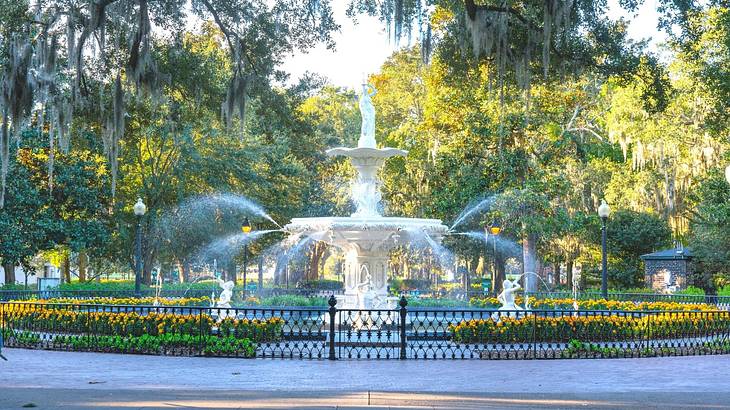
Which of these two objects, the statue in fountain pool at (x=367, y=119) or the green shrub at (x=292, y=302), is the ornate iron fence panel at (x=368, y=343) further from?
the green shrub at (x=292, y=302)

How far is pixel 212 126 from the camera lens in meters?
39.9

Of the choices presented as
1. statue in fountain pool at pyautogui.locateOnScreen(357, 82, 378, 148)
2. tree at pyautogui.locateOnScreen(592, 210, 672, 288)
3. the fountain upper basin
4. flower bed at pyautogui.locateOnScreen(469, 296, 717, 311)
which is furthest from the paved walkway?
tree at pyautogui.locateOnScreen(592, 210, 672, 288)

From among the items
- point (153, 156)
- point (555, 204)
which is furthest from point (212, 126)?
point (555, 204)

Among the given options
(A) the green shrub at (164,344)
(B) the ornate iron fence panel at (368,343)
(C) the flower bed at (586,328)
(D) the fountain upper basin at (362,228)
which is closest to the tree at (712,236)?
(C) the flower bed at (586,328)

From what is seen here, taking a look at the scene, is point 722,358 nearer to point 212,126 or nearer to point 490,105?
point 490,105

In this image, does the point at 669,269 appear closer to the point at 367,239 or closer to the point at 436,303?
the point at 436,303

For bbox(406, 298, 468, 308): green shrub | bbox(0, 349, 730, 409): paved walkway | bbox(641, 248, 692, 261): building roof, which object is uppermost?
bbox(641, 248, 692, 261): building roof

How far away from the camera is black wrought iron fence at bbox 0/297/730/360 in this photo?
1596 cm

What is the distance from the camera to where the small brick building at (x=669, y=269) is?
123 feet

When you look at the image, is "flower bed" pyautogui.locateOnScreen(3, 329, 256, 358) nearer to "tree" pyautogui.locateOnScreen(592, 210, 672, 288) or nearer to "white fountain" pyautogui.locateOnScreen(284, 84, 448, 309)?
"white fountain" pyautogui.locateOnScreen(284, 84, 448, 309)

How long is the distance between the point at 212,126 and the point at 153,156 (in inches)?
179

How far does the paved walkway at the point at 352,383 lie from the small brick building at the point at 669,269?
22.5 m

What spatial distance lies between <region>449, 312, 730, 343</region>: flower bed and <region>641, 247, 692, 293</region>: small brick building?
18.5 meters

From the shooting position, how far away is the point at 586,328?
58.2ft
